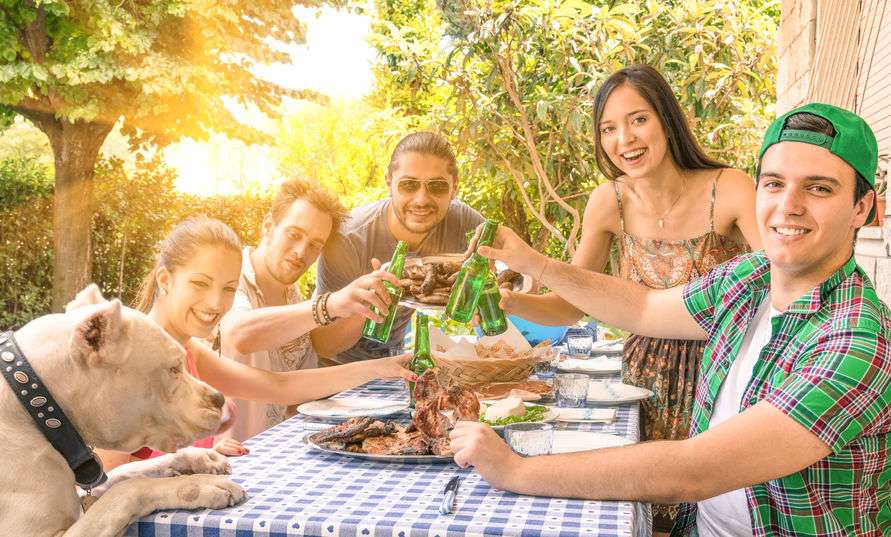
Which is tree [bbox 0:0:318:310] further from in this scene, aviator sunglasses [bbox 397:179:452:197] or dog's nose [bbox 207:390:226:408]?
dog's nose [bbox 207:390:226:408]

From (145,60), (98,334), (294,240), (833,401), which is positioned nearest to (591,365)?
(294,240)

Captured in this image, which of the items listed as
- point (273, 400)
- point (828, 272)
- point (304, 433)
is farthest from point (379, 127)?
point (828, 272)

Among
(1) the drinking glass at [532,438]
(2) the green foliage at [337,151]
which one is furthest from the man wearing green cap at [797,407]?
(2) the green foliage at [337,151]

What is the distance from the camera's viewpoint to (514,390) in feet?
9.04

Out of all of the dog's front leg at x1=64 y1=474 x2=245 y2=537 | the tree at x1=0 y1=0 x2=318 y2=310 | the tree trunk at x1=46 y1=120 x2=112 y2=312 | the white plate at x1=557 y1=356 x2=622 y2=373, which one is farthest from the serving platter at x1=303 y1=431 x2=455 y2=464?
the tree at x1=0 y1=0 x2=318 y2=310

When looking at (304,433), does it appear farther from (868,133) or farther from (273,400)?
(868,133)

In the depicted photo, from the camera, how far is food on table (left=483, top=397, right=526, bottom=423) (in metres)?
2.35

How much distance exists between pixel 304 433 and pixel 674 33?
5579 mm

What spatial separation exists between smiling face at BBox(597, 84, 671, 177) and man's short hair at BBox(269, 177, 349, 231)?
117 cm

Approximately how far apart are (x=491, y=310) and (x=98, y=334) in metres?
1.28

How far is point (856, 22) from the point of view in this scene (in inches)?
146

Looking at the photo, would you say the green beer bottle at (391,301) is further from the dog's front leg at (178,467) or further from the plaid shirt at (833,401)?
the plaid shirt at (833,401)

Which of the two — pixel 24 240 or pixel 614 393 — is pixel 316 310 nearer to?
pixel 614 393

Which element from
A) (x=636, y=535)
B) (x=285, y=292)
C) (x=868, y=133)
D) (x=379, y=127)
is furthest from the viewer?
(x=379, y=127)
